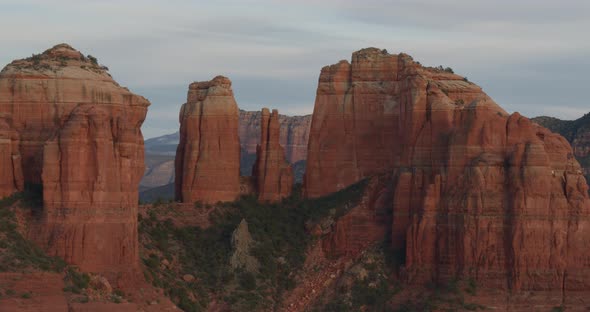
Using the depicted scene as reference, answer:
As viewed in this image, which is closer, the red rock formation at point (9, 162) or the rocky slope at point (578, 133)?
the red rock formation at point (9, 162)

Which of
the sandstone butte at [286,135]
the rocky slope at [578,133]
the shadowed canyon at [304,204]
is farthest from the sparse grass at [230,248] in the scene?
the sandstone butte at [286,135]

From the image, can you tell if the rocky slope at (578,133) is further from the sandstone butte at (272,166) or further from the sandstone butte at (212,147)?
the sandstone butte at (212,147)

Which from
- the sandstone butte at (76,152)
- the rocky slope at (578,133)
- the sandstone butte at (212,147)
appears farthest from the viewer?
the rocky slope at (578,133)

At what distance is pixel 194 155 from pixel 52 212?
20.2 m

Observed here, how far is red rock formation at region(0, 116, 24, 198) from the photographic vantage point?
4245 inches

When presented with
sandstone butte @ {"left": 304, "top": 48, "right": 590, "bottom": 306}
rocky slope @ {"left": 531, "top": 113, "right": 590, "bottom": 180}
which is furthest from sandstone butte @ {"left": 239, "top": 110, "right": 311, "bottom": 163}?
sandstone butte @ {"left": 304, "top": 48, "right": 590, "bottom": 306}

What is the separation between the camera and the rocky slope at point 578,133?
162 metres

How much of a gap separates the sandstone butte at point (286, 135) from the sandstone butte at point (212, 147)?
2530 inches

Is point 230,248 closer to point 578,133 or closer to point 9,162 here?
point 9,162

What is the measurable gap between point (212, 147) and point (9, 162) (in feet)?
63.0

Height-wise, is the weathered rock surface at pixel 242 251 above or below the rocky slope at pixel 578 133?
below

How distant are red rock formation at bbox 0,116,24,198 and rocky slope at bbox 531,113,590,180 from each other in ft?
207

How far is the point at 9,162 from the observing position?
108m

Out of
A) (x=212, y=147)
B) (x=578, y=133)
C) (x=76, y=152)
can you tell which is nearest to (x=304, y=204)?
(x=212, y=147)
